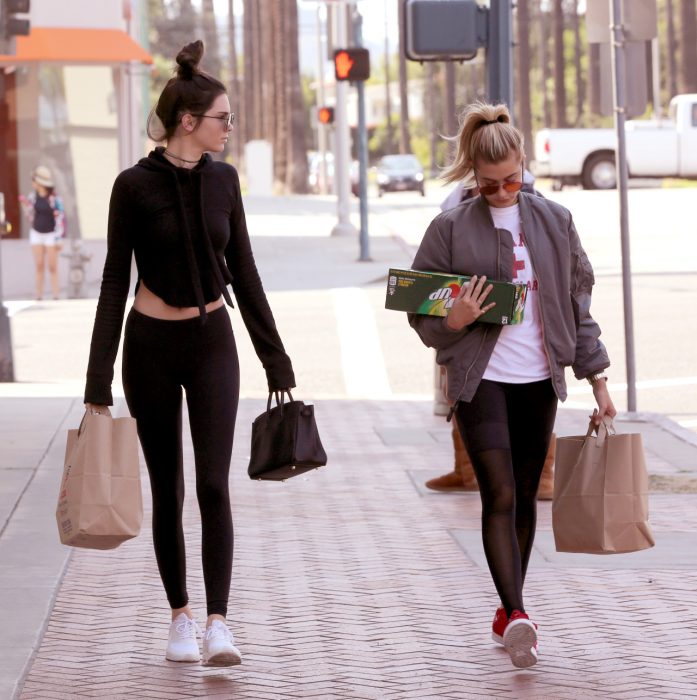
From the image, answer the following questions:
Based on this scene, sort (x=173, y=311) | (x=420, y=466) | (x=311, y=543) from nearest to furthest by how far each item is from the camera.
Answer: (x=173, y=311), (x=311, y=543), (x=420, y=466)

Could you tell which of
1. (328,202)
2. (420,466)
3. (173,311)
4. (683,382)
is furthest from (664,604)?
(328,202)

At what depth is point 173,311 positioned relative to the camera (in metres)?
5.16

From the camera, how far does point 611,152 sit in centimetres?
4794

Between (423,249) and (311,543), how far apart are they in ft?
7.86

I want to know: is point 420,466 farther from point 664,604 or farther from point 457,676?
point 457,676

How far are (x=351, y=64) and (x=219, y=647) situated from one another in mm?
22993

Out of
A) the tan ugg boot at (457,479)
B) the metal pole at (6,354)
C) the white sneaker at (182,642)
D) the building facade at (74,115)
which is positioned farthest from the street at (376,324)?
the white sneaker at (182,642)

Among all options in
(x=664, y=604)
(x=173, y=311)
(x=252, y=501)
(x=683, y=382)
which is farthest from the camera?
(x=683, y=382)

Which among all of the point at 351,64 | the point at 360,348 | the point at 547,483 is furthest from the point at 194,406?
the point at 351,64

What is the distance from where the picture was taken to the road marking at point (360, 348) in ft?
44.1

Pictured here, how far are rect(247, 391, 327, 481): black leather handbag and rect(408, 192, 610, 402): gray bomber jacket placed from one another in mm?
457

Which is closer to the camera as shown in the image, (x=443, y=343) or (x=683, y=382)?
(x=443, y=343)

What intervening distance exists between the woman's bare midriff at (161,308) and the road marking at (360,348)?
770cm

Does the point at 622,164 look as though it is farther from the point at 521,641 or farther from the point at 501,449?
the point at 521,641
